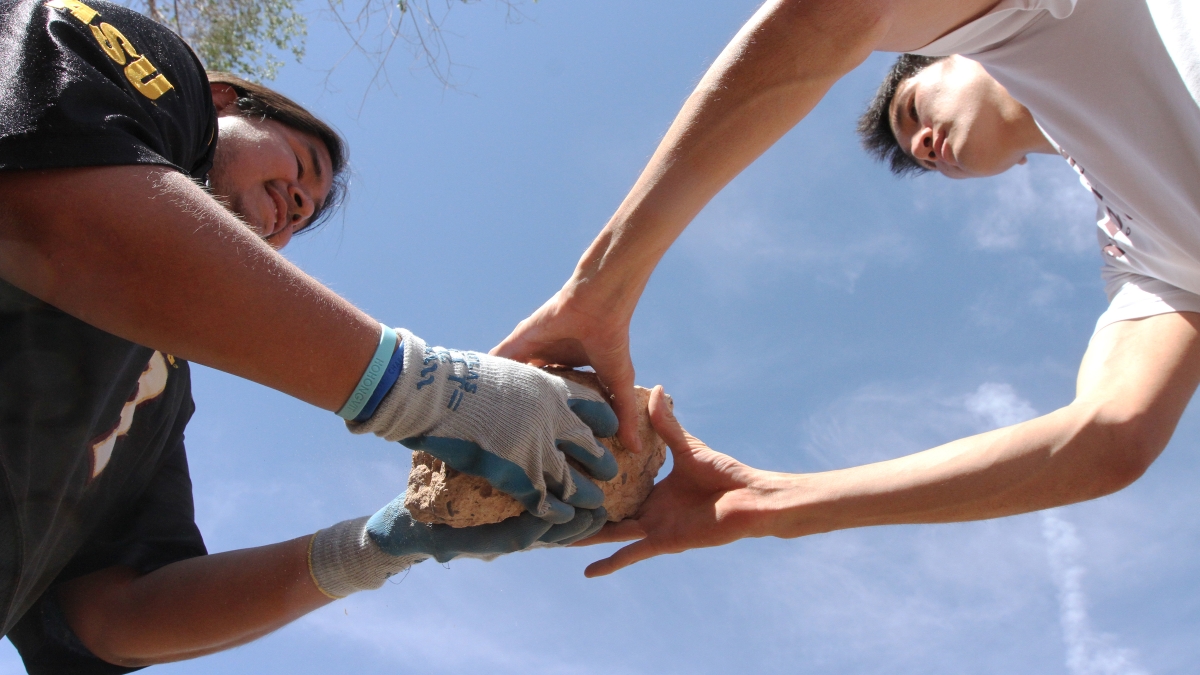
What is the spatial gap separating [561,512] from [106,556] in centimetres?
179

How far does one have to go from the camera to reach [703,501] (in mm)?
2672

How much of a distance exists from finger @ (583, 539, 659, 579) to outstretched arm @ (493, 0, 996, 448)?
0.74 meters

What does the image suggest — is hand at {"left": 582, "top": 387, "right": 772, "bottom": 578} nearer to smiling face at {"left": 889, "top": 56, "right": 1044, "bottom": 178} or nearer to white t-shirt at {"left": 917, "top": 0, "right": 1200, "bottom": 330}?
white t-shirt at {"left": 917, "top": 0, "right": 1200, "bottom": 330}

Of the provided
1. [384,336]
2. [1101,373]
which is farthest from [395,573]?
[1101,373]

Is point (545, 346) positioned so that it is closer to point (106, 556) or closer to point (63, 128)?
point (63, 128)

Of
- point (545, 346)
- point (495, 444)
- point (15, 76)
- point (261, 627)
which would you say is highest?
point (15, 76)

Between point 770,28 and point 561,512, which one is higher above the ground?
point 770,28

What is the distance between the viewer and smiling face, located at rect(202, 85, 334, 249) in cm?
289

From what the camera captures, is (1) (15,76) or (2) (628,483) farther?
(2) (628,483)

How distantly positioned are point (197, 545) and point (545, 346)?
1635mm

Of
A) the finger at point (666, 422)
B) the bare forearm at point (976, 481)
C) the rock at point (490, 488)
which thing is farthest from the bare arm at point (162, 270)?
the bare forearm at point (976, 481)

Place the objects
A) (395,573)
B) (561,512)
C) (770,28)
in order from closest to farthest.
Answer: (770,28)
(561,512)
(395,573)

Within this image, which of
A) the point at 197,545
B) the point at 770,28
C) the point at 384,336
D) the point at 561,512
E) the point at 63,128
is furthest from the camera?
the point at 197,545

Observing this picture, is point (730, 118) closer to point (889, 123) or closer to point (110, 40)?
point (110, 40)
